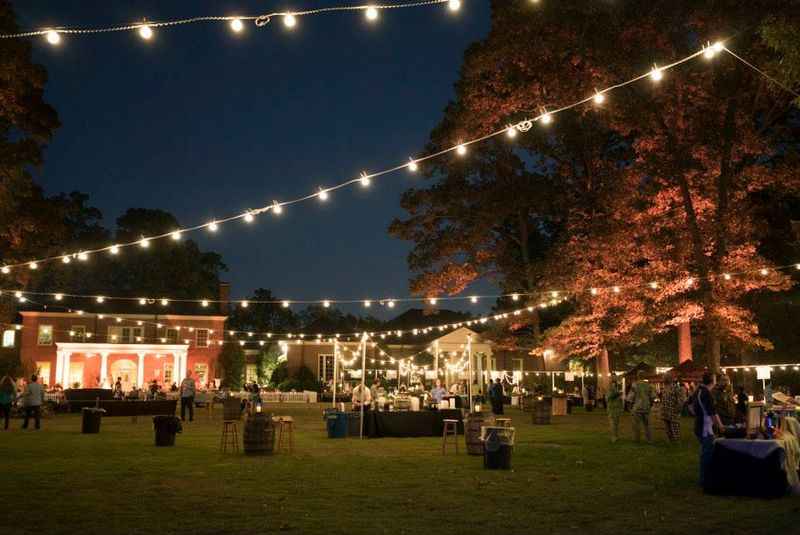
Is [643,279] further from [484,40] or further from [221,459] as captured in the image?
[221,459]

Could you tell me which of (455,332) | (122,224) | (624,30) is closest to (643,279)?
(624,30)

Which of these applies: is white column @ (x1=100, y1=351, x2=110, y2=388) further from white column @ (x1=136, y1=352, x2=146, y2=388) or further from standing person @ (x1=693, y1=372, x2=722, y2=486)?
standing person @ (x1=693, y1=372, x2=722, y2=486)

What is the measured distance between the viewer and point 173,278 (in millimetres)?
57094

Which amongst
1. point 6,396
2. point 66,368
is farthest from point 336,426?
point 66,368

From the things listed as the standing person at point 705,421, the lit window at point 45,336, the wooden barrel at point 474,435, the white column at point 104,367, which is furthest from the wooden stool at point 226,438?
the lit window at point 45,336

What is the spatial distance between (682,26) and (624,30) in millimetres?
1681

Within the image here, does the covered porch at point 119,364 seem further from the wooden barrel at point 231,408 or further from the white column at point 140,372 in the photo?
the wooden barrel at point 231,408

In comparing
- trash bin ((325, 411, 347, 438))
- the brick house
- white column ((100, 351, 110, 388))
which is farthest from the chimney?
trash bin ((325, 411, 347, 438))

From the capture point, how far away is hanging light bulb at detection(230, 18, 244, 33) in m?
8.71

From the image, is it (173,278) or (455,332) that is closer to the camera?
(455,332)

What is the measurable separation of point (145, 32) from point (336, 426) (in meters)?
11.3

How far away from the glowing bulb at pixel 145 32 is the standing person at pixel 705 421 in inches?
316

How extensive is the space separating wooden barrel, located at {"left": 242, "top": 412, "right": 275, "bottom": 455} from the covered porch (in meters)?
31.9

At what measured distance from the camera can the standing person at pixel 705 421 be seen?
953 centimetres
